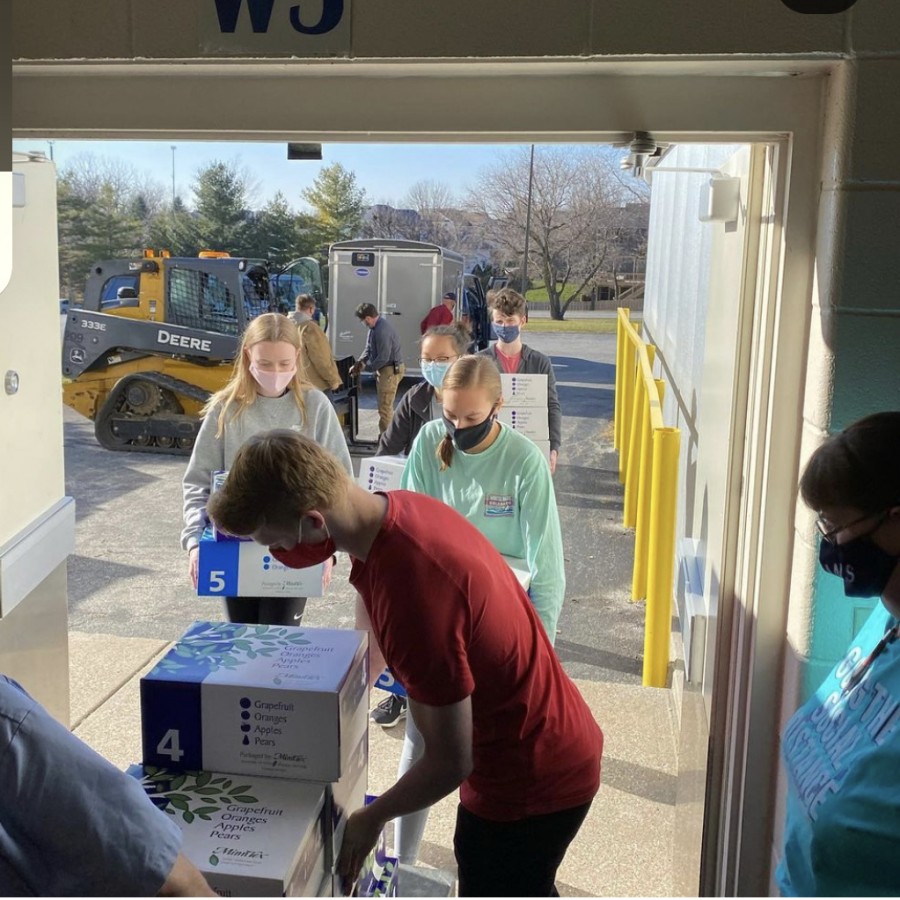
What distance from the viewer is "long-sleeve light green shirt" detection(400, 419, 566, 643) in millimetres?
3068

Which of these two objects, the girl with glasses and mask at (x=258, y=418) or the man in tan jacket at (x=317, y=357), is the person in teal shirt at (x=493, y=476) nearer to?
the girl with glasses and mask at (x=258, y=418)

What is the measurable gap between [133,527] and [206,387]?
2859mm

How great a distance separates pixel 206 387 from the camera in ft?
35.2

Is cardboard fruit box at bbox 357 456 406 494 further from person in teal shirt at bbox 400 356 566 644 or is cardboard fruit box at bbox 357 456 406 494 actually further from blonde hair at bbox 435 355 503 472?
blonde hair at bbox 435 355 503 472

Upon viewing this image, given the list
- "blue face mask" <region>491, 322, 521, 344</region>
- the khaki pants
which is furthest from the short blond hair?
the khaki pants

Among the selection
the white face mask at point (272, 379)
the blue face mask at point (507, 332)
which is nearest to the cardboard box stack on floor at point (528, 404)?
the blue face mask at point (507, 332)

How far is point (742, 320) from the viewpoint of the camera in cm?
225

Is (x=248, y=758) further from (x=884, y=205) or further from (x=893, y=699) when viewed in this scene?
(x=884, y=205)

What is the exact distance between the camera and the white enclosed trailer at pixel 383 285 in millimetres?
14117

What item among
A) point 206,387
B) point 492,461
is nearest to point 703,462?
point 492,461

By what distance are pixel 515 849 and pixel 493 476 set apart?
4.50ft

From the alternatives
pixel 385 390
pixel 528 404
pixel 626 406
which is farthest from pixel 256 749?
pixel 385 390

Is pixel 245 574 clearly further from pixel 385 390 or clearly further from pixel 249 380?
pixel 385 390

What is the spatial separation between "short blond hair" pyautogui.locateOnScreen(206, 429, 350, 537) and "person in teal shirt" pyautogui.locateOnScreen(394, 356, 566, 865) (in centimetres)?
137
